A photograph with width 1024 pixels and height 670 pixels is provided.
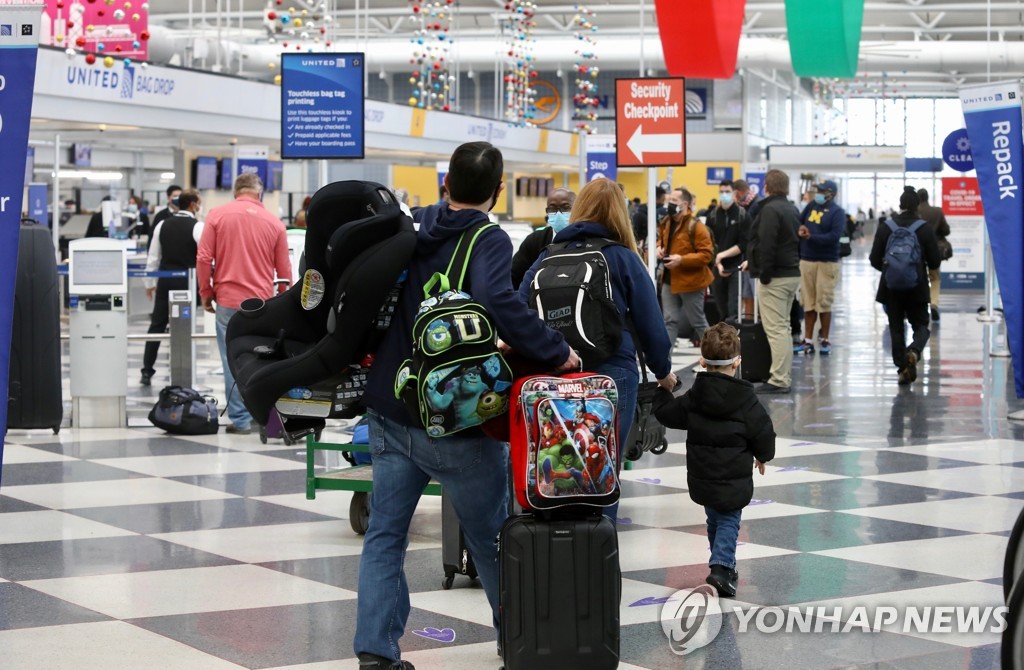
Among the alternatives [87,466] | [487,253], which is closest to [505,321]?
[487,253]

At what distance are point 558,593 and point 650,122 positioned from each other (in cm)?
641

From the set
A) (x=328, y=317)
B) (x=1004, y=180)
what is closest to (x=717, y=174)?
(x=1004, y=180)

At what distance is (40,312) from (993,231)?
5563mm

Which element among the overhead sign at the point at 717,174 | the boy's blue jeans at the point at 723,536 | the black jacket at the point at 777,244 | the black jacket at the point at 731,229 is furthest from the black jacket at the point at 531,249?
the overhead sign at the point at 717,174

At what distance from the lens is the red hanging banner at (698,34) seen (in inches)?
366

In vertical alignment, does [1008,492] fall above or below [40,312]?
below

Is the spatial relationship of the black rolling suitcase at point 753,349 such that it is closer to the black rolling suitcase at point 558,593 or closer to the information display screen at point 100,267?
the information display screen at point 100,267

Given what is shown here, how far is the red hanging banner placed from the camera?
9.30 m

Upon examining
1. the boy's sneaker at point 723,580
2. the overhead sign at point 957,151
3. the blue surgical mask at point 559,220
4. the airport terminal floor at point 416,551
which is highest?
the overhead sign at point 957,151

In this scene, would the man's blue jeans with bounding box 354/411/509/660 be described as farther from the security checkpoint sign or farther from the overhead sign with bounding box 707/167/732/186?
the overhead sign with bounding box 707/167/732/186

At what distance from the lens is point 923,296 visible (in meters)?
11.2

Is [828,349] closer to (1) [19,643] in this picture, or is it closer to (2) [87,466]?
(2) [87,466]

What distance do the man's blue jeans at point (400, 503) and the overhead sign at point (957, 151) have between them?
625 inches

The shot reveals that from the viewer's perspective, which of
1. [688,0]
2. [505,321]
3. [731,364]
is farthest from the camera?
[688,0]
